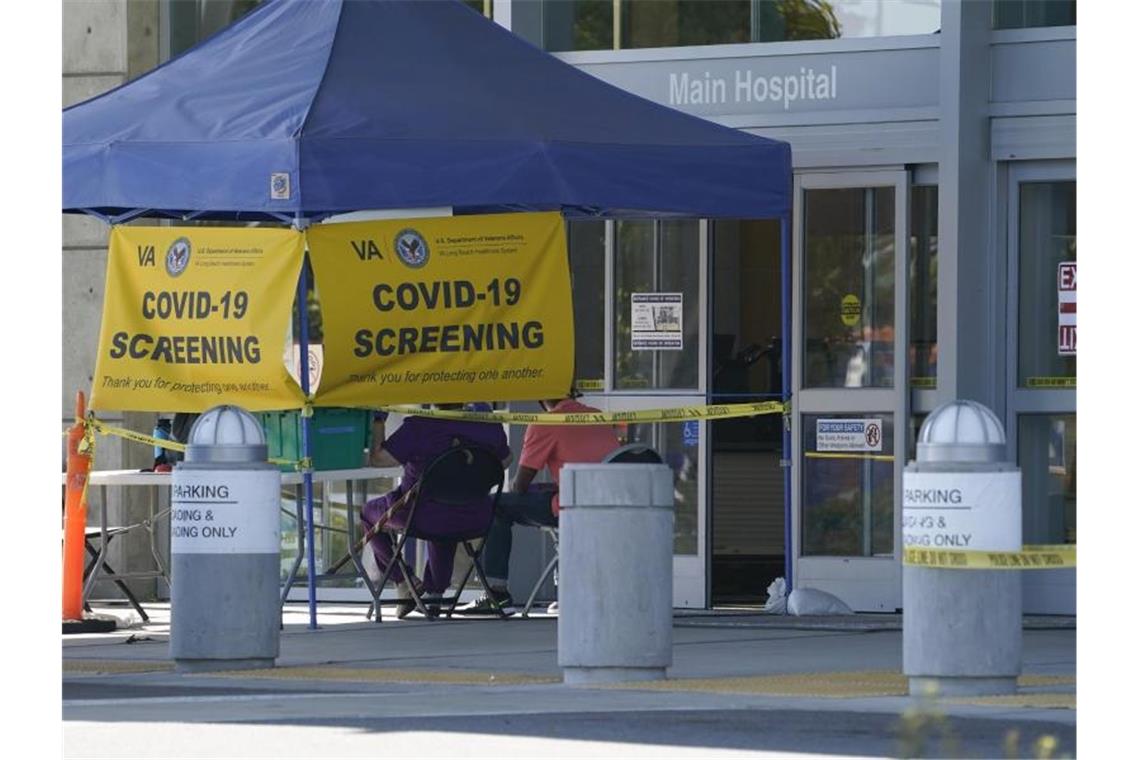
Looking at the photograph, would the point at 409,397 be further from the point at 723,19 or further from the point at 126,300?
the point at 723,19

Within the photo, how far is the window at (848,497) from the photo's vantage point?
16.2 meters

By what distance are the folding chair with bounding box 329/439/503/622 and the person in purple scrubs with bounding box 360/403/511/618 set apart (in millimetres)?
21

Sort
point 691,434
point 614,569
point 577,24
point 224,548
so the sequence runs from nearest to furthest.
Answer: point 614,569
point 224,548
point 691,434
point 577,24

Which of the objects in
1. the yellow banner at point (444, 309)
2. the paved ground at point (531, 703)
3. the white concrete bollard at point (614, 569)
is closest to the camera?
the paved ground at point (531, 703)

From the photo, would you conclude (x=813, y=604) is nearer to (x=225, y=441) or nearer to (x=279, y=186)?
(x=279, y=186)

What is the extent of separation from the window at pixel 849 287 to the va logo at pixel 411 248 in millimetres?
2652

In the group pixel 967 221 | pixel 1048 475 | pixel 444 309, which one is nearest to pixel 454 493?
pixel 444 309

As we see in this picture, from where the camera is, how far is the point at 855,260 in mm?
16297

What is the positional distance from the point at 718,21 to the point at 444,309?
3106 mm

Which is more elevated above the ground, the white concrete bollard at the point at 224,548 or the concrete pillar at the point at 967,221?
the concrete pillar at the point at 967,221

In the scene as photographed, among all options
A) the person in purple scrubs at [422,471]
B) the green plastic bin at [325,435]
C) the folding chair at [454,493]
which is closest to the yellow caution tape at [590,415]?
the person in purple scrubs at [422,471]

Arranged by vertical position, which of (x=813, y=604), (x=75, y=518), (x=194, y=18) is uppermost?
(x=194, y=18)

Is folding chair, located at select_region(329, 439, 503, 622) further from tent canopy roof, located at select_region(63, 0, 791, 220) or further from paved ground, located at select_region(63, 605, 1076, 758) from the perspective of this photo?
tent canopy roof, located at select_region(63, 0, 791, 220)

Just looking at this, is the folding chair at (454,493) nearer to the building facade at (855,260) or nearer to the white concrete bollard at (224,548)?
the building facade at (855,260)
